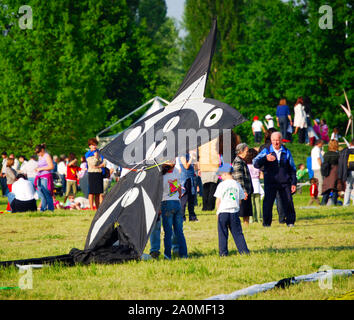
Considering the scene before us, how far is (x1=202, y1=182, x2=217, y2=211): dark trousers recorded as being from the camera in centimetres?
1825

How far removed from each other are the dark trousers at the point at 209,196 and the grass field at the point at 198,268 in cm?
367

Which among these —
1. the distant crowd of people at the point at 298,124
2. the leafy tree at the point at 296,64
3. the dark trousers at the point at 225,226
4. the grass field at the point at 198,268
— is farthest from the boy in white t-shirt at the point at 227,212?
the leafy tree at the point at 296,64

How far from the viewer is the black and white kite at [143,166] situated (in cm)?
938

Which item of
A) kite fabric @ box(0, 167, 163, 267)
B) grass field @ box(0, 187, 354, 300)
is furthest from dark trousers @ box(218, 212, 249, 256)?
kite fabric @ box(0, 167, 163, 267)

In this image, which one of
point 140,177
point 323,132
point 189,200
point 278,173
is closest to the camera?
point 140,177

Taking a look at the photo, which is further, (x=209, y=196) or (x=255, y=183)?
(x=209, y=196)

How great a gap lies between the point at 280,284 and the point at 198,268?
1494mm

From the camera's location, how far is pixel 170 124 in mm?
10047

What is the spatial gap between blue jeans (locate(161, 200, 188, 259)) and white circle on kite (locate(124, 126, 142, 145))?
1.12 meters

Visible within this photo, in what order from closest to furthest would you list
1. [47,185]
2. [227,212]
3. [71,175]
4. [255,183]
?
[227,212] < [255,183] < [47,185] < [71,175]

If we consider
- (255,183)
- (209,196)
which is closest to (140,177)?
(255,183)

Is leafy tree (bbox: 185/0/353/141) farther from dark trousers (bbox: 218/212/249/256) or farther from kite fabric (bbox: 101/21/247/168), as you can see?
dark trousers (bbox: 218/212/249/256)

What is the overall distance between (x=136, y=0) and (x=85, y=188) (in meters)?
Answer: 43.8

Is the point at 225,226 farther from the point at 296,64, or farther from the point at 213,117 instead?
the point at 296,64
